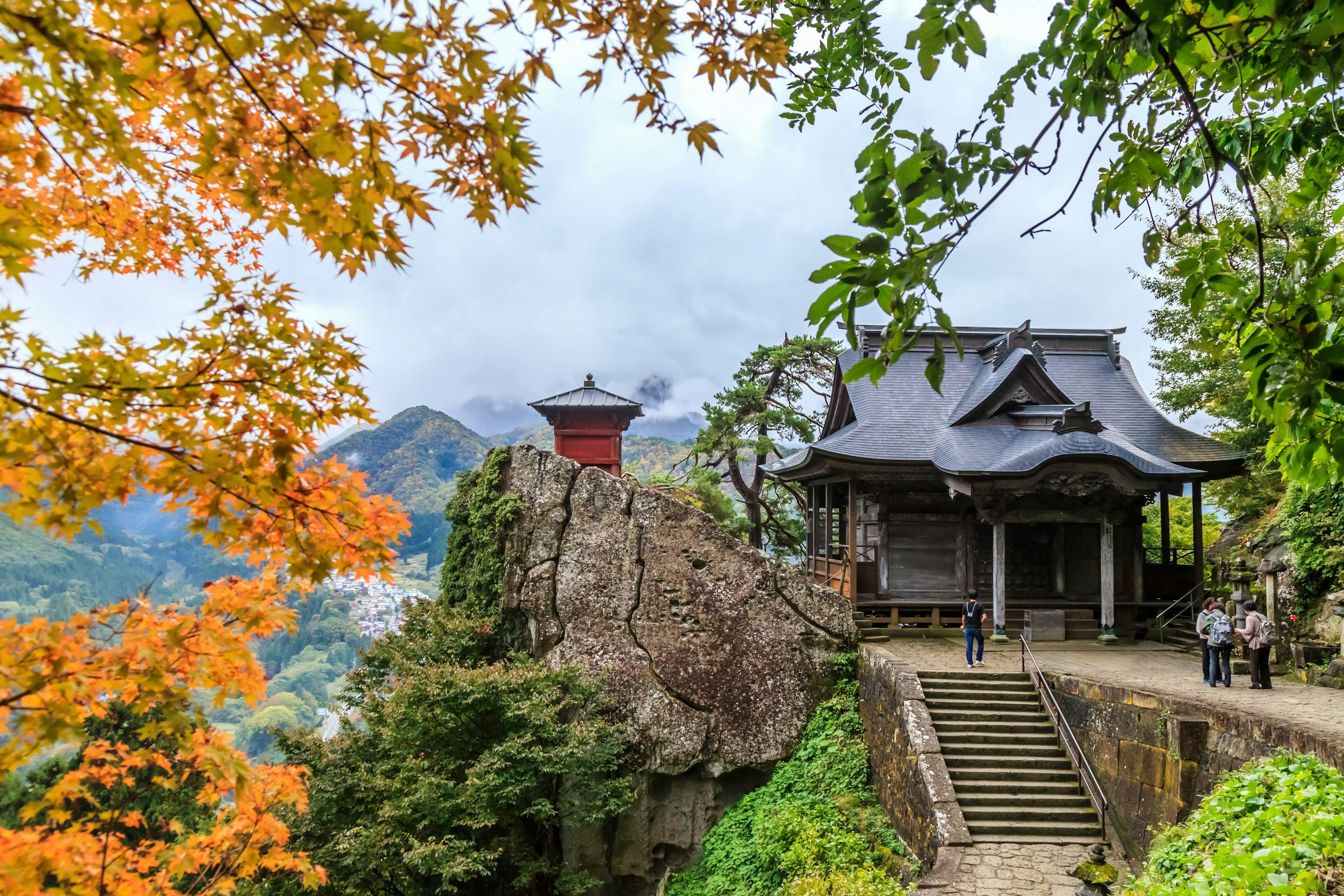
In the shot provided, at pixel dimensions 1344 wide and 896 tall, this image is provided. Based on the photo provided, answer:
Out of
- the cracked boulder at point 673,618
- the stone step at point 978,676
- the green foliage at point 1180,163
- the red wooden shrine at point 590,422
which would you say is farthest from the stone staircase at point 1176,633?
the green foliage at point 1180,163

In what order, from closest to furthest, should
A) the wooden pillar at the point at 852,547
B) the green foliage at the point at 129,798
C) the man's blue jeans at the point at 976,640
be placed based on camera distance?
Result: the man's blue jeans at the point at 976,640
the green foliage at the point at 129,798
the wooden pillar at the point at 852,547

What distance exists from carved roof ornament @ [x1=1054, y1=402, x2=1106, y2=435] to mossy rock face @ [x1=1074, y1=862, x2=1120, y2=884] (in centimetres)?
842

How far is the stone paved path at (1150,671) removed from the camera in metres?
7.66

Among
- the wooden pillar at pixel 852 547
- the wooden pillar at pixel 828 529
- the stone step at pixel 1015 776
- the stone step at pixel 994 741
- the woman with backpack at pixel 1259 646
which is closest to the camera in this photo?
the stone step at pixel 1015 776

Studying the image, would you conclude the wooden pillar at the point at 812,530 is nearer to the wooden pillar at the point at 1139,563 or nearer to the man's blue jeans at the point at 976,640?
the wooden pillar at the point at 1139,563

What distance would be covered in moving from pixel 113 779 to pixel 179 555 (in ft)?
245

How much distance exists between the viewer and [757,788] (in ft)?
38.8

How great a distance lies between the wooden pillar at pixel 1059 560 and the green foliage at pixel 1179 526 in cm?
621

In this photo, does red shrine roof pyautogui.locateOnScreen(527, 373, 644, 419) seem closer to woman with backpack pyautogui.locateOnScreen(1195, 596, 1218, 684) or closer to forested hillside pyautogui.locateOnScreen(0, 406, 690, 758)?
woman with backpack pyautogui.locateOnScreen(1195, 596, 1218, 684)

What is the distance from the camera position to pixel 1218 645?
9453 millimetres

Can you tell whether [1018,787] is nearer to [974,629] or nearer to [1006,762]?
[1006,762]

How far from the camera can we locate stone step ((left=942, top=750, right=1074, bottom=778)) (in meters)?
9.20

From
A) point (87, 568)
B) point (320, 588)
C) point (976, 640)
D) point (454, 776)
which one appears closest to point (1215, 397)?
point (976, 640)

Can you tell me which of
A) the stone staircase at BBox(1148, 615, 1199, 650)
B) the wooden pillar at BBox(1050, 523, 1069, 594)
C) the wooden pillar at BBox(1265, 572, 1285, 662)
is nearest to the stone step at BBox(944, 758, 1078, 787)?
the wooden pillar at BBox(1265, 572, 1285, 662)
